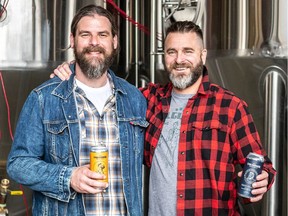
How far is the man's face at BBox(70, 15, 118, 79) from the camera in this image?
2406 millimetres

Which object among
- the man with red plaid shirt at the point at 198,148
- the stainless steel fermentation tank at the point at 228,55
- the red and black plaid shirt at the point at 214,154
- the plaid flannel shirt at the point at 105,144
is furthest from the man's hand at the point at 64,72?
the red and black plaid shirt at the point at 214,154

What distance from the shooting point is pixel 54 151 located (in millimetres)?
2326

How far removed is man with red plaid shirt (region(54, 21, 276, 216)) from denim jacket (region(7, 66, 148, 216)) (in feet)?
0.40

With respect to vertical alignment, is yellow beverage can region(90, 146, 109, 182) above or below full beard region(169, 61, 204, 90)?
below

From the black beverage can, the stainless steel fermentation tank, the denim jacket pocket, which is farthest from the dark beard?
the black beverage can

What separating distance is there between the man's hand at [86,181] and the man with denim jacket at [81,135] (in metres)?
0.01

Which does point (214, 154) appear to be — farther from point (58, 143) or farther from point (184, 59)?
point (58, 143)

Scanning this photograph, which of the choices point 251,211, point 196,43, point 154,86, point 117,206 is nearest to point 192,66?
point 196,43

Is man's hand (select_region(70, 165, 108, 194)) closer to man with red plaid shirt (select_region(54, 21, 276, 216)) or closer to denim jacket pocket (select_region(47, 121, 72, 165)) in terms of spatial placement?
denim jacket pocket (select_region(47, 121, 72, 165))

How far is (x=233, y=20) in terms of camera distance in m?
2.97

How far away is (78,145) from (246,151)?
743 mm

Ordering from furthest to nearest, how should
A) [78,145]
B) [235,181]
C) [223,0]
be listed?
[223,0], [235,181], [78,145]

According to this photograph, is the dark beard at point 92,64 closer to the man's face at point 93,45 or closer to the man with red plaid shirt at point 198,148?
the man's face at point 93,45

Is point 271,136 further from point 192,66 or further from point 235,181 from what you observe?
point 192,66
